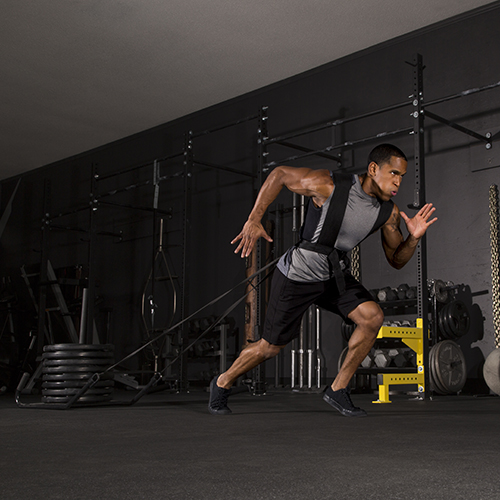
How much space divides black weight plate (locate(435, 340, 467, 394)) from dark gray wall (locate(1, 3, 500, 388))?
262mm

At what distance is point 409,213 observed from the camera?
5.50 m

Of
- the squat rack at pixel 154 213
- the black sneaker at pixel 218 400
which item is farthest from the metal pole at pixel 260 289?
the black sneaker at pixel 218 400

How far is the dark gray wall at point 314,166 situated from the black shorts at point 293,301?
2433 millimetres

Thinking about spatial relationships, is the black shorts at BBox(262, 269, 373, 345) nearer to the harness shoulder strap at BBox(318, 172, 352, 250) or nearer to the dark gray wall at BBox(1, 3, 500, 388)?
the harness shoulder strap at BBox(318, 172, 352, 250)

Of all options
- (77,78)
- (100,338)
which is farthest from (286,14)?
(100,338)

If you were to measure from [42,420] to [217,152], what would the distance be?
485 centimetres

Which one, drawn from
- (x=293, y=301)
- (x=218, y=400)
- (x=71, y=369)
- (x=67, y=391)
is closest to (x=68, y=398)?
(x=67, y=391)

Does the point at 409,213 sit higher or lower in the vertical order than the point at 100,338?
higher

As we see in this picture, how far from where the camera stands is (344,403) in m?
2.91

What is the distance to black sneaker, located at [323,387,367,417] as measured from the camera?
2889 mm

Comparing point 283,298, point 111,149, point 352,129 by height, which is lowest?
point 283,298

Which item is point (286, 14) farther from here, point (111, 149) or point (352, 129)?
point (111, 149)

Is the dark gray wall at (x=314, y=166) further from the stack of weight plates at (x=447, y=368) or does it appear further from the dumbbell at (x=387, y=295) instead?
the dumbbell at (x=387, y=295)

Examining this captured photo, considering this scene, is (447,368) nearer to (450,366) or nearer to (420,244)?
(450,366)
